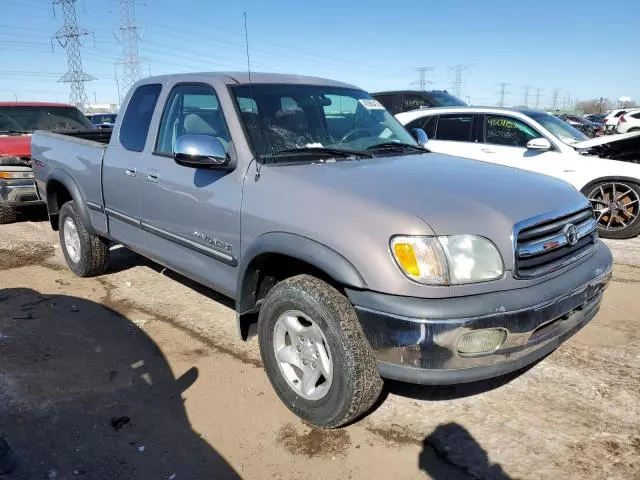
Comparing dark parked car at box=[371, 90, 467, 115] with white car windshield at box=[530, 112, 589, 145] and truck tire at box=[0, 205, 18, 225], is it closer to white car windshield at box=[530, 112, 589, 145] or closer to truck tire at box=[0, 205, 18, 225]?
white car windshield at box=[530, 112, 589, 145]

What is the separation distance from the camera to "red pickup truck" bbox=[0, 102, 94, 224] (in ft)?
24.7

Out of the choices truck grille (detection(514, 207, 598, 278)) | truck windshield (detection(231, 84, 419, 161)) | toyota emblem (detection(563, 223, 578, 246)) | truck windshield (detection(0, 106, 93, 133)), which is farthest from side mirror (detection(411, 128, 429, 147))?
truck windshield (detection(0, 106, 93, 133))

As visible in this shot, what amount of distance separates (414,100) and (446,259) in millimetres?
9741

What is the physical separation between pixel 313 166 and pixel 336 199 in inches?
20.7

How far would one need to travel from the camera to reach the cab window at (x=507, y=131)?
7355mm

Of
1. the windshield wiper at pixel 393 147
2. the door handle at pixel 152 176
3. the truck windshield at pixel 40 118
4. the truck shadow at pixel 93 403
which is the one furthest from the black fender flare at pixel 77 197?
the truck windshield at pixel 40 118

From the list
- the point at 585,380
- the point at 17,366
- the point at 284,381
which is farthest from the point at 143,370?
the point at 585,380

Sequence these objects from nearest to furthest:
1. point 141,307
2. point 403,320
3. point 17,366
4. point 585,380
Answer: point 403,320, point 585,380, point 17,366, point 141,307

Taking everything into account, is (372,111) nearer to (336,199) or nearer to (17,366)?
(336,199)

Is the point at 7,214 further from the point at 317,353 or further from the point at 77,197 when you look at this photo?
the point at 317,353

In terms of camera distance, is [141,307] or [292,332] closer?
[292,332]

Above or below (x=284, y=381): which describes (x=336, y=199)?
above

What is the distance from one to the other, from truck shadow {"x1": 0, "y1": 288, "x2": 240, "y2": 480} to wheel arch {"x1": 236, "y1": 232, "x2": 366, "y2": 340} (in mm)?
662

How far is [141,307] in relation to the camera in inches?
183
